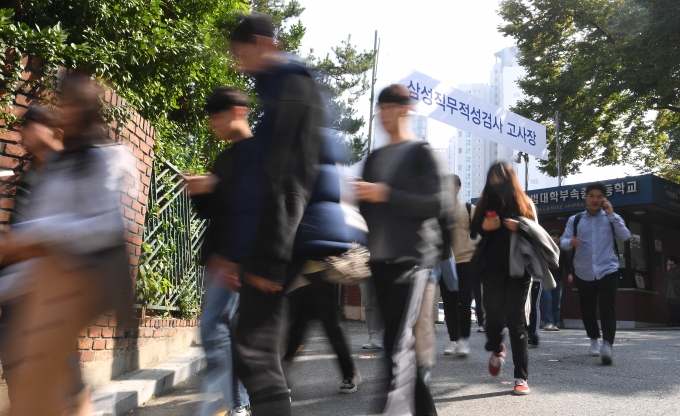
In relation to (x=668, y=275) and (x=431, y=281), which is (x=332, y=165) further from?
(x=668, y=275)

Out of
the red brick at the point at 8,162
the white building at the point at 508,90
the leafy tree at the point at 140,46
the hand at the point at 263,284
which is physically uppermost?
the white building at the point at 508,90

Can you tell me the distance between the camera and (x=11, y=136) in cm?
429

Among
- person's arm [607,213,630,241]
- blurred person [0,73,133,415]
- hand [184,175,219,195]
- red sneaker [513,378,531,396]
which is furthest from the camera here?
person's arm [607,213,630,241]

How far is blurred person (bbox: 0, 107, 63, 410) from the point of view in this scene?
273 cm

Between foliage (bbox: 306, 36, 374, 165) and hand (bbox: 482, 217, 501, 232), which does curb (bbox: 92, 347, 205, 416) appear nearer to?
hand (bbox: 482, 217, 501, 232)

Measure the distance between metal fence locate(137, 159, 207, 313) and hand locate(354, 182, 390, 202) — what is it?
3.40m

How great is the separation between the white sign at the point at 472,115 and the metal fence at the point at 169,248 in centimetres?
496

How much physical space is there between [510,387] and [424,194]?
108 inches

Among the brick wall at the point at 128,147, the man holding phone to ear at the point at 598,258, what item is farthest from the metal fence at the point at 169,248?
the man holding phone to ear at the point at 598,258

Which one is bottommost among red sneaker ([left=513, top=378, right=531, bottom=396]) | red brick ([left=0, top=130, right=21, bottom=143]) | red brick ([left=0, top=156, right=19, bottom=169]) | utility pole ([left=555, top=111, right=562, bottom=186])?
red sneaker ([left=513, top=378, right=531, bottom=396])

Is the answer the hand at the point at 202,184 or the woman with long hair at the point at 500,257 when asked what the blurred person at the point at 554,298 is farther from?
the hand at the point at 202,184

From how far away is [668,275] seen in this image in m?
15.9

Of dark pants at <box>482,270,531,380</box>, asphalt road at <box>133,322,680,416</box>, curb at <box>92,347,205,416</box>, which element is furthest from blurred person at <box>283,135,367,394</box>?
dark pants at <box>482,270,531,380</box>

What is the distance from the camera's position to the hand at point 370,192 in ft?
10.2
